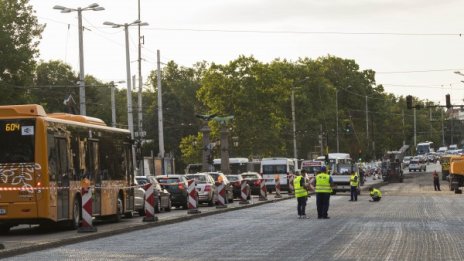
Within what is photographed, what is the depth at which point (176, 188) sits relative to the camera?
44.1 m

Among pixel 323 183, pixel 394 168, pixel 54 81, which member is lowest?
pixel 323 183

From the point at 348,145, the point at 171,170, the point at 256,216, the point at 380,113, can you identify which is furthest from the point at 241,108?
the point at 256,216

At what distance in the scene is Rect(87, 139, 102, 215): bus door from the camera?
95.9ft

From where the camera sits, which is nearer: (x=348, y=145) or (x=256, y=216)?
(x=256, y=216)

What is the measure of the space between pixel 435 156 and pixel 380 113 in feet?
185

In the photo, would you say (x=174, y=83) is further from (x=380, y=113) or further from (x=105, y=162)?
(x=105, y=162)

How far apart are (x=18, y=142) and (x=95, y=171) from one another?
425 cm

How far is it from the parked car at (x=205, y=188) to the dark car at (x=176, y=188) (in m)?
1.82

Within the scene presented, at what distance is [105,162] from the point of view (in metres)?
30.9

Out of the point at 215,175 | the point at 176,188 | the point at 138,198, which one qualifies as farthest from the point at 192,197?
the point at 215,175

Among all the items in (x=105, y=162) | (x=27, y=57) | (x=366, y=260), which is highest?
(x=27, y=57)

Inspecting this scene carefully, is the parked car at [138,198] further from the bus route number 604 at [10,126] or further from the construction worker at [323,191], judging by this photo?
the bus route number 604 at [10,126]

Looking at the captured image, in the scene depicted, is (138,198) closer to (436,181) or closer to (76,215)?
(76,215)

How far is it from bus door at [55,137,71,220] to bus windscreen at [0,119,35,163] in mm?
924
